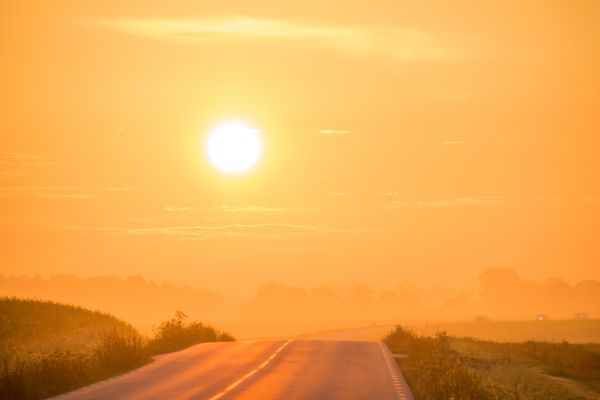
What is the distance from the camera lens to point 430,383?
2920cm

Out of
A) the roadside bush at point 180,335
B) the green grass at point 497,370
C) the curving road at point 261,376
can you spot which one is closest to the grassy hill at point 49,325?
the roadside bush at point 180,335

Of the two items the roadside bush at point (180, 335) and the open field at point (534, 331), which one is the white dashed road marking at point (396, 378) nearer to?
the roadside bush at point (180, 335)

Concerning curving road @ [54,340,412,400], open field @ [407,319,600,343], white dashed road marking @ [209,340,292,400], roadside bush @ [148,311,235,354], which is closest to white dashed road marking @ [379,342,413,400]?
curving road @ [54,340,412,400]

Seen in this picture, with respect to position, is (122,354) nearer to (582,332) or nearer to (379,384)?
(379,384)

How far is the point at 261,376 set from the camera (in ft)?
108

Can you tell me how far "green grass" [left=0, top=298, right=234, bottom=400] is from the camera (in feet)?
97.0

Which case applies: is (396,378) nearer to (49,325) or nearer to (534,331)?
(49,325)

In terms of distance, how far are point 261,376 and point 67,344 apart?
70.8ft

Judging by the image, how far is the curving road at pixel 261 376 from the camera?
1079 inches

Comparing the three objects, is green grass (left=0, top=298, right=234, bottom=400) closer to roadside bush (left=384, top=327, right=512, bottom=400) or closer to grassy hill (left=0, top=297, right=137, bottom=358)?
grassy hill (left=0, top=297, right=137, bottom=358)

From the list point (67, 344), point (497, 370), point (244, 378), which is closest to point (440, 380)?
point (244, 378)

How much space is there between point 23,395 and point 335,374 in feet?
38.7

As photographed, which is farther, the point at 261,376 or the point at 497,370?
the point at 497,370

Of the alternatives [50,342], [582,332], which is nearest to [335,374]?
[50,342]
